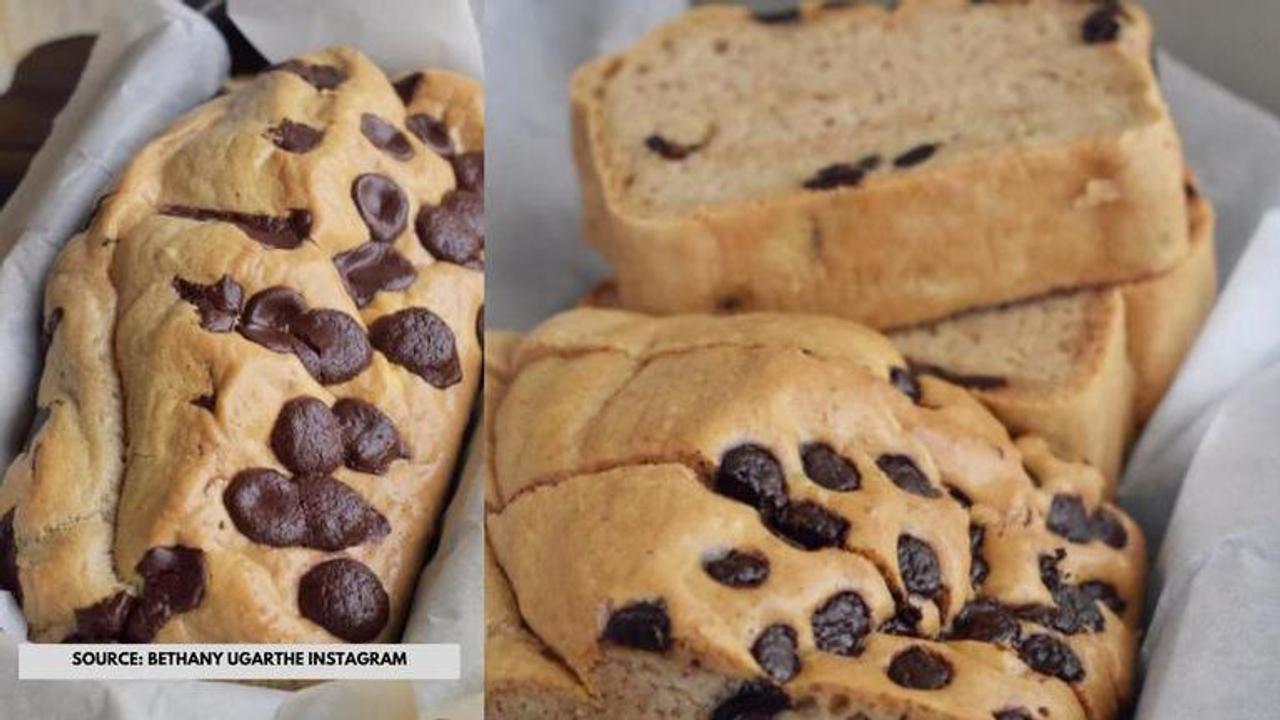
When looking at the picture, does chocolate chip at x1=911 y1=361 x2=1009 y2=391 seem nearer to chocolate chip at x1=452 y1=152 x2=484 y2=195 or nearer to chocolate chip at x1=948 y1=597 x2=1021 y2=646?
chocolate chip at x1=948 y1=597 x2=1021 y2=646

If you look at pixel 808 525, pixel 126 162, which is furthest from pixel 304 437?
pixel 808 525

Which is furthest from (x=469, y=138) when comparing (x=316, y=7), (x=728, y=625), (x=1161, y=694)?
(x=1161, y=694)

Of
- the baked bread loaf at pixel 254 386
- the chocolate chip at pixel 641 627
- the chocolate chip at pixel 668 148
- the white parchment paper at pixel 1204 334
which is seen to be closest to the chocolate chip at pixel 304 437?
the baked bread loaf at pixel 254 386

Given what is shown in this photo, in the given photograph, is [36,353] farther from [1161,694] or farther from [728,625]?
[1161,694]

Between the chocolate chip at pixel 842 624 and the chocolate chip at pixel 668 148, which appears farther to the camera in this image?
the chocolate chip at pixel 668 148

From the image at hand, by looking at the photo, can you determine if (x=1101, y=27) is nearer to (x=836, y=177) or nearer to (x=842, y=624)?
(x=836, y=177)

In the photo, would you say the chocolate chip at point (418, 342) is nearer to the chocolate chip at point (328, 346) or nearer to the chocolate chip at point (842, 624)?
the chocolate chip at point (328, 346)
